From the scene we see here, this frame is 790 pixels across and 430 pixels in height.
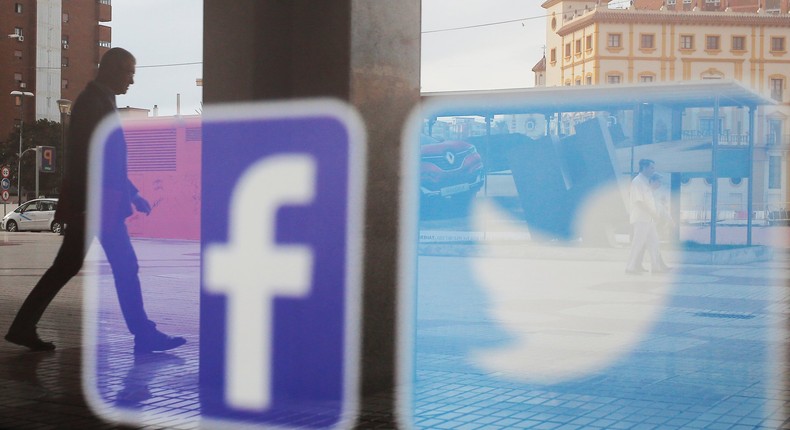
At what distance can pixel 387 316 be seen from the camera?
5.29m

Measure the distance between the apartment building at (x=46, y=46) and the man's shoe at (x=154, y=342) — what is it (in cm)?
6133

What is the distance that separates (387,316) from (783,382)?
221cm

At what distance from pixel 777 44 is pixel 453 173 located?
224ft

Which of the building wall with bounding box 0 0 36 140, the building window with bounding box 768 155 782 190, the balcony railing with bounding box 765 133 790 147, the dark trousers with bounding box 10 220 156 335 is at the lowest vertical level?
the dark trousers with bounding box 10 220 156 335

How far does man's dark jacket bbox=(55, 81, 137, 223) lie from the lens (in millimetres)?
6074

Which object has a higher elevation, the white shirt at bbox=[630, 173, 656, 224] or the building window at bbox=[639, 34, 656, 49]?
the building window at bbox=[639, 34, 656, 49]

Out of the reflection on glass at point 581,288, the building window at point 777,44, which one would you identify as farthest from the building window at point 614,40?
the reflection on glass at point 581,288

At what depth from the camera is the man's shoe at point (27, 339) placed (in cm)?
622

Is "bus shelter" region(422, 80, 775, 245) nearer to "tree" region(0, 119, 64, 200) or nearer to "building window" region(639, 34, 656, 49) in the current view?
"tree" region(0, 119, 64, 200)

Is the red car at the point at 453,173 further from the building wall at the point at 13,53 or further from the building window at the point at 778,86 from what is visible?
the building window at the point at 778,86

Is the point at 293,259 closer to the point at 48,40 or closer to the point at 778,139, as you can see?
the point at 48,40

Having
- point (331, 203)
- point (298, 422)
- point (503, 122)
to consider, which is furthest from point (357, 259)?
point (503, 122)

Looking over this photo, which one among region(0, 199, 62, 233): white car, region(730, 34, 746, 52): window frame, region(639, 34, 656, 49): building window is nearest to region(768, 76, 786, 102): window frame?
region(730, 34, 746, 52): window frame

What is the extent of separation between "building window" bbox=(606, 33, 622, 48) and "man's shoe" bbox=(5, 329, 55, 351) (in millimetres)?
86525
